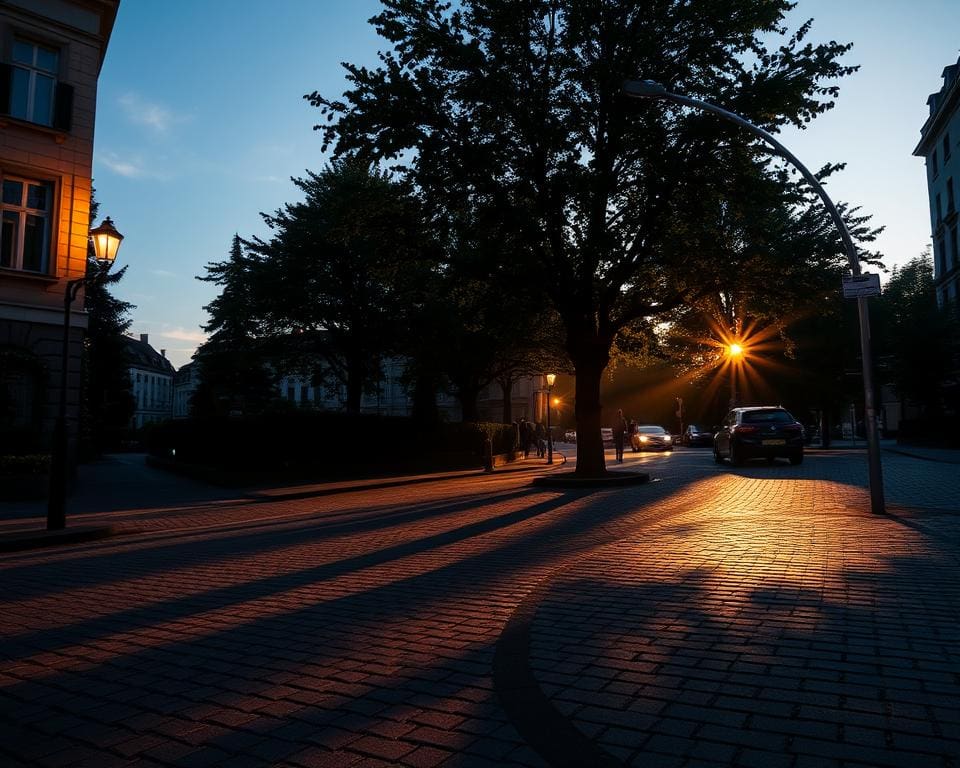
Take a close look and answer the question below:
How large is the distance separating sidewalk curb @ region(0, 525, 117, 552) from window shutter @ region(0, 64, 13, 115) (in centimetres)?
1178

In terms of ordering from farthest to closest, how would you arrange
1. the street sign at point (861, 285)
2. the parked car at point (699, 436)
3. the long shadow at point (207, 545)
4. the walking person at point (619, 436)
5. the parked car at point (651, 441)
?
the parked car at point (699, 436) → the parked car at point (651, 441) → the walking person at point (619, 436) → the street sign at point (861, 285) → the long shadow at point (207, 545)

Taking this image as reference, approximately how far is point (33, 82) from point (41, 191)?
2.68 meters

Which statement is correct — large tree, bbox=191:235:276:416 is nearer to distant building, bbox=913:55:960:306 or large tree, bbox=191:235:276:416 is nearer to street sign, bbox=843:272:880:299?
street sign, bbox=843:272:880:299

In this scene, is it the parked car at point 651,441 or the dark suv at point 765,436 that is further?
the parked car at point 651,441

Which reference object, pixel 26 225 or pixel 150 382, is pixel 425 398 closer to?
pixel 26 225

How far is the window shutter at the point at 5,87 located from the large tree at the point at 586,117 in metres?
7.32

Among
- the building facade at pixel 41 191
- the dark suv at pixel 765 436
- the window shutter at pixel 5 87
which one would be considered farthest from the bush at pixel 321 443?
the dark suv at pixel 765 436

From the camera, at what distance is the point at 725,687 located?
11.2 ft

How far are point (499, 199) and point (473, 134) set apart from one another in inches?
64.8

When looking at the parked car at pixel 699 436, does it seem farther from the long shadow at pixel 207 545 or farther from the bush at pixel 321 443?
the long shadow at pixel 207 545

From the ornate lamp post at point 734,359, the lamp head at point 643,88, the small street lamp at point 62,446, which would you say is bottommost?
the small street lamp at point 62,446

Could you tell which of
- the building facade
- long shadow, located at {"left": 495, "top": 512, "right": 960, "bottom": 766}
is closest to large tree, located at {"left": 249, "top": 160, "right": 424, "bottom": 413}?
the building facade

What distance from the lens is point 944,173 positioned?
43438 mm

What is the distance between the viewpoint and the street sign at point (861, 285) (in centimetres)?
1023
